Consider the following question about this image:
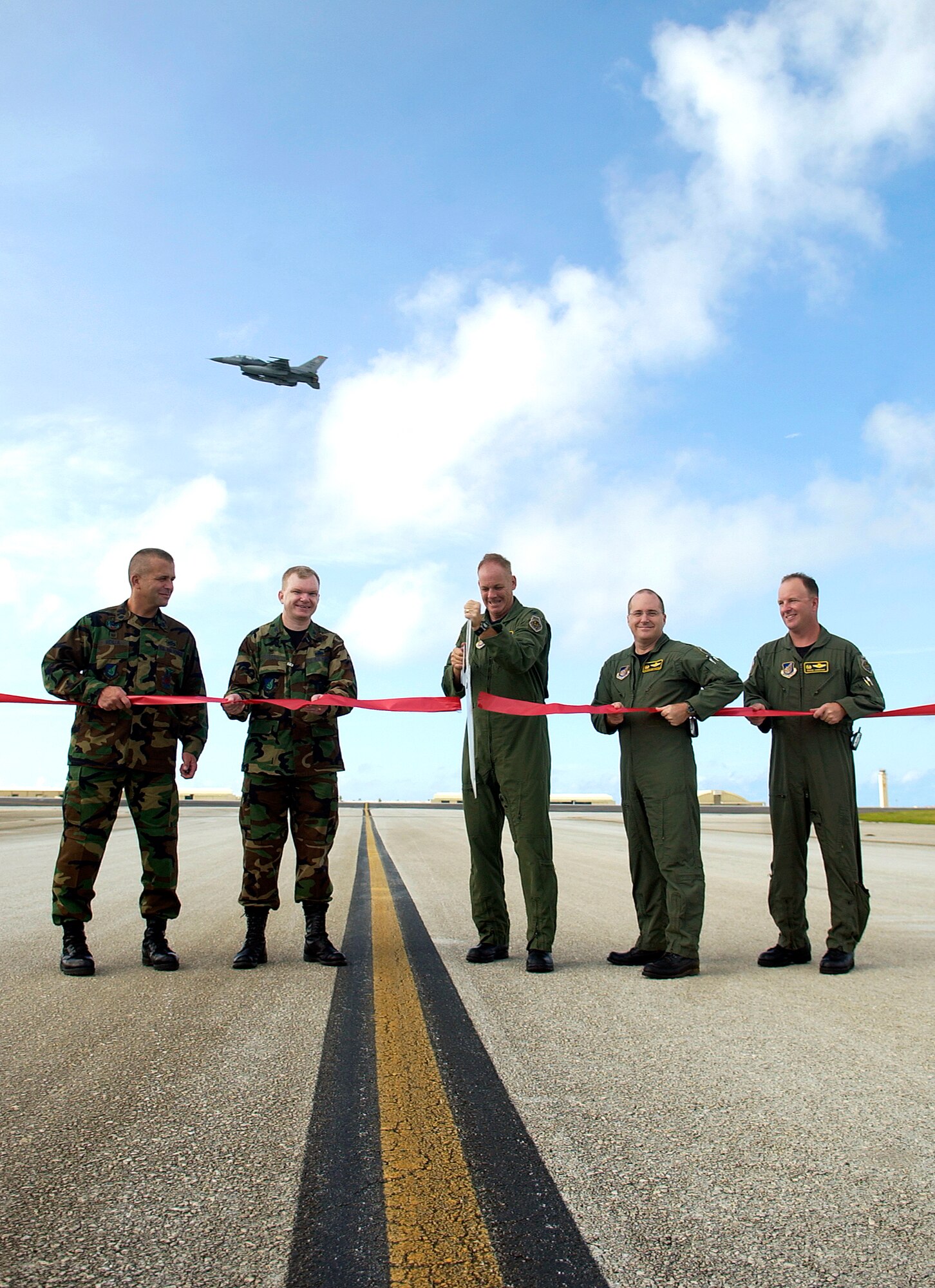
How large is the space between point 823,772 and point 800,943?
0.94 m

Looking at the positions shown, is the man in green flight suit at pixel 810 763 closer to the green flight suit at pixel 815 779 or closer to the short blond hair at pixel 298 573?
the green flight suit at pixel 815 779

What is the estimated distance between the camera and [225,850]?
13.7 meters

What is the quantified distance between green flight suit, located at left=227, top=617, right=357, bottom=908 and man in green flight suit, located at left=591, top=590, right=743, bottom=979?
1.53 metres

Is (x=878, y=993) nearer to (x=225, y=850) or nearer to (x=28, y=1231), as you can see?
(x=28, y=1231)

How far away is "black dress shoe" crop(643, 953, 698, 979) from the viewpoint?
171 inches

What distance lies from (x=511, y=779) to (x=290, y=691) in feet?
4.30

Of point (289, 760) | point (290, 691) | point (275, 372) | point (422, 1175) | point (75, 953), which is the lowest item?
point (75, 953)

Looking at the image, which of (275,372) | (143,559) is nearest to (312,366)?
(275,372)

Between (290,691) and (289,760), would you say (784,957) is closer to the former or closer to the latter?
(289,760)

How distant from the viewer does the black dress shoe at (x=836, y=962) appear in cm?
462

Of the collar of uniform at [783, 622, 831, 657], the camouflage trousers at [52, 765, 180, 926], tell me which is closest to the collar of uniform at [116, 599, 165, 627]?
the camouflage trousers at [52, 765, 180, 926]

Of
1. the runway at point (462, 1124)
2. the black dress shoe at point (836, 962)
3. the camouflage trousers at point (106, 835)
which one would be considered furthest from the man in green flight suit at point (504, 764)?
the camouflage trousers at point (106, 835)

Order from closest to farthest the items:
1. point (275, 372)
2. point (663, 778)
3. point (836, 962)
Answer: point (836, 962), point (663, 778), point (275, 372)

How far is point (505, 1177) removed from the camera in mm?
1985
